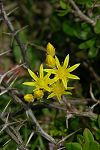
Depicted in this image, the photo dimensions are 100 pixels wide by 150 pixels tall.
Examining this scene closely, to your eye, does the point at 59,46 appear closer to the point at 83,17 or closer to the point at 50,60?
the point at 83,17

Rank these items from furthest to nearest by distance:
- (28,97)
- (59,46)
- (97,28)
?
(59,46), (97,28), (28,97)

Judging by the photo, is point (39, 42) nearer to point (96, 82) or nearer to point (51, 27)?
point (51, 27)

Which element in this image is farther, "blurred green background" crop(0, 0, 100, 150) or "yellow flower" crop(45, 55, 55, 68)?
"blurred green background" crop(0, 0, 100, 150)

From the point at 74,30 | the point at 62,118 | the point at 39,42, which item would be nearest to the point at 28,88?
the point at 62,118

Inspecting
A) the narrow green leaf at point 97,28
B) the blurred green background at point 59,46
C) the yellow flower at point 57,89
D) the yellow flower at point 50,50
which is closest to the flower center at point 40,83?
the yellow flower at point 57,89

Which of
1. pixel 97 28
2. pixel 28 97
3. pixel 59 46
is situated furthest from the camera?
pixel 59 46

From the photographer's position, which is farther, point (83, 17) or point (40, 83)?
point (83, 17)

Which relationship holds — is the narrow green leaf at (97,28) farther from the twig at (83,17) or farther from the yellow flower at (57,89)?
the yellow flower at (57,89)

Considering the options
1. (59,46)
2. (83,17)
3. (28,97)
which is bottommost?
(59,46)

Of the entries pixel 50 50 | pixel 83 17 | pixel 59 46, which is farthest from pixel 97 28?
pixel 59 46

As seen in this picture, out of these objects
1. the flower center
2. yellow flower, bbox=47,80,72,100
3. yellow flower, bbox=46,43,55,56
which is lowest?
yellow flower, bbox=47,80,72,100

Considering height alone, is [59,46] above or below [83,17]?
below

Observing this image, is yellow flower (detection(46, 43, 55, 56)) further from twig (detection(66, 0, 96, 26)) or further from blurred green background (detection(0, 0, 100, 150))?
twig (detection(66, 0, 96, 26))

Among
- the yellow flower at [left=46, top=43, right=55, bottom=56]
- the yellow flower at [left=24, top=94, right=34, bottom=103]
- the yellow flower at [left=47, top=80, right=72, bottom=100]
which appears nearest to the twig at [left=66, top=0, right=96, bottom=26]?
the yellow flower at [left=46, top=43, right=55, bottom=56]
